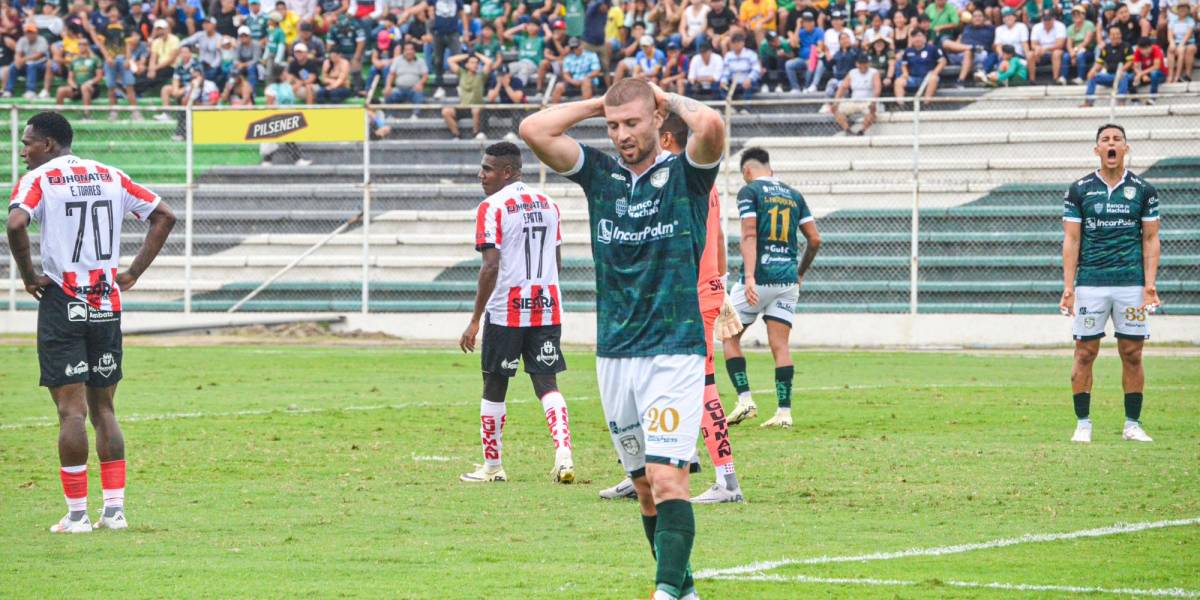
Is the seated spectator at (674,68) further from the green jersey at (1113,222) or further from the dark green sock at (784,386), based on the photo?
the green jersey at (1113,222)

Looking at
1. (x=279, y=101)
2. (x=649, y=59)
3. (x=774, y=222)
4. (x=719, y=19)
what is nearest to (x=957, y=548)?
(x=774, y=222)

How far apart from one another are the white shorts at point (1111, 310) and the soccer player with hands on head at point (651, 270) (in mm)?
6898

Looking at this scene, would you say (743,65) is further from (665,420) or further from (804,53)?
(665,420)

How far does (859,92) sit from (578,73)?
5613 millimetres

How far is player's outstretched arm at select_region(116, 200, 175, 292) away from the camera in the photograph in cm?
916

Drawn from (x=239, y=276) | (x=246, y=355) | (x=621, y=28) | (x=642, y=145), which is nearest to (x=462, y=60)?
(x=621, y=28)

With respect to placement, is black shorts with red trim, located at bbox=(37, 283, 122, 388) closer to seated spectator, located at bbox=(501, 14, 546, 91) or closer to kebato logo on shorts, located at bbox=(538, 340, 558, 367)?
kebato logo on shorts, located at bbox=(538, 340, 558, 367)

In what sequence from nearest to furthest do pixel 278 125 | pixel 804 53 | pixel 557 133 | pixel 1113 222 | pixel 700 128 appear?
1. pixel 700 128
2. pixel 557 133
3. pixel 1113 222
4. pixel 278 125
5. pixel 804 53

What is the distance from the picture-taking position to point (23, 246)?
351 inches

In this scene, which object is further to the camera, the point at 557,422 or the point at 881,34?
the point at 881,34

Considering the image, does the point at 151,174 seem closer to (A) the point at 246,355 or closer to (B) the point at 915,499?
(A) the point at 246,355

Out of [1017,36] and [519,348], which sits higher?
[1017,36]

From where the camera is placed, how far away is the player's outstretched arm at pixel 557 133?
6723 millimetres

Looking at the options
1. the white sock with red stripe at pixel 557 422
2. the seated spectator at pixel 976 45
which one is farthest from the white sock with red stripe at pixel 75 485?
the seated spectator at pixel 976 45
